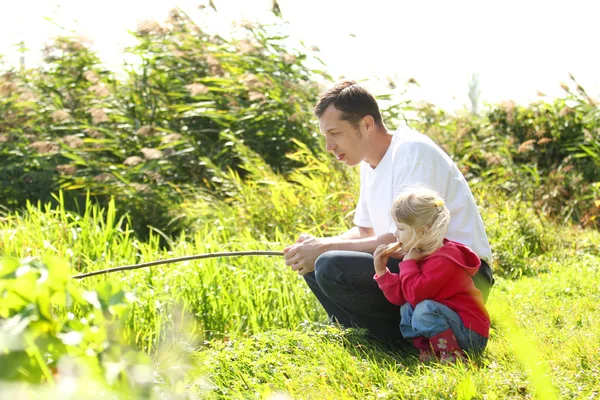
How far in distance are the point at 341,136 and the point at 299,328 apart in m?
1.13

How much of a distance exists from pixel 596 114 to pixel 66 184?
6.04m

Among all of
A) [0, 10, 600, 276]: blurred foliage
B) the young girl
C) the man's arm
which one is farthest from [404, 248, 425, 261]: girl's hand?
[0, 10, 600, 276]: blurred foliage

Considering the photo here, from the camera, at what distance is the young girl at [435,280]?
9.99 feet

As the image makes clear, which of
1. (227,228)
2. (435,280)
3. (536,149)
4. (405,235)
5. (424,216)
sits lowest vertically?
(227,228)

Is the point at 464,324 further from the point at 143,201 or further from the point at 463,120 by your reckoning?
the point at 463,120

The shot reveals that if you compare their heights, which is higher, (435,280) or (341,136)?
(341,136)

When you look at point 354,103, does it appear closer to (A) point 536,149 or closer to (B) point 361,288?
(B) point 361,288

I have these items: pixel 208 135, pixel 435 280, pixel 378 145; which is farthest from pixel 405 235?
pixel 208 135

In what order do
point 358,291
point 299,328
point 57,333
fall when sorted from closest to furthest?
1. point 57,333
2. point 358,291
3. point 299,328

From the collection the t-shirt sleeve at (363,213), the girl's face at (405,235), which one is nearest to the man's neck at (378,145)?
the t-shirt sleeve at (363,213)

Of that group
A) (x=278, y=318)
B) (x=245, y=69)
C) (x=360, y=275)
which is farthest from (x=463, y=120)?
(x=360, y=275)

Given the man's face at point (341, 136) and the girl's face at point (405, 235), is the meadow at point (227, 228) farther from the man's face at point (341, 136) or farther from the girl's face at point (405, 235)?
the man's face at point (341, 136)

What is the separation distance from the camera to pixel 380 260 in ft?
10.4

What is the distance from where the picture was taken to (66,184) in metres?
7.75
